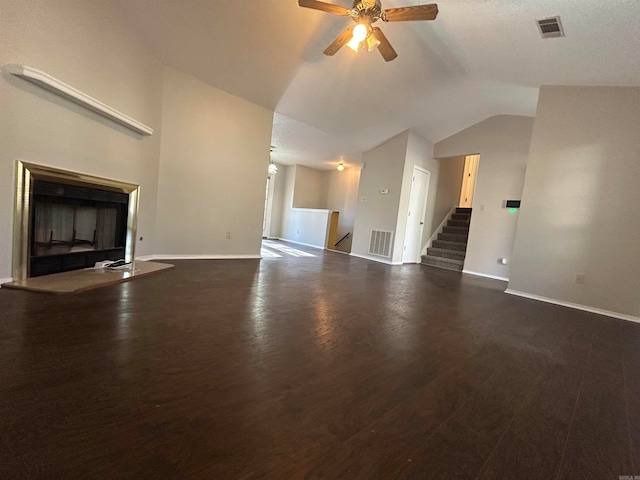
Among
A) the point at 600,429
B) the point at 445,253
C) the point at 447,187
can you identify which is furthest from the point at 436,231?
the point at 600,429

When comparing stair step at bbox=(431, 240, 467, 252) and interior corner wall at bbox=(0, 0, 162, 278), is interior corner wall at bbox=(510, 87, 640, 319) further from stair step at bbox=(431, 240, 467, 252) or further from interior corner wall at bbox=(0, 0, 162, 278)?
interior corner wall at bbox=(0, 0, 162, 278)

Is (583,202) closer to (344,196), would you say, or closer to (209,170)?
(209,170)

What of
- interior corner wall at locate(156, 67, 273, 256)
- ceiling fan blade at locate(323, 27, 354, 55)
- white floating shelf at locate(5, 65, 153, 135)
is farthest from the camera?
interior corner wall at locate(156, 67, 273, 256)

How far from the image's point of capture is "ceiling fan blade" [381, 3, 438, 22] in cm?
247

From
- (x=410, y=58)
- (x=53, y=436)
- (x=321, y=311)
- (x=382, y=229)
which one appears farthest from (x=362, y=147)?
(x=53, y=436)

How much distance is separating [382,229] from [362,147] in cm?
204

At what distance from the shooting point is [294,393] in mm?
1312

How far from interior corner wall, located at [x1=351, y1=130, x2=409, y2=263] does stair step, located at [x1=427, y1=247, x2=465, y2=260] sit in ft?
4.93

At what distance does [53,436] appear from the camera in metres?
0.94

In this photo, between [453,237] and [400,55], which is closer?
[400,55]

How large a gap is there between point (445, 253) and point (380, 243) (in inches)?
67.0

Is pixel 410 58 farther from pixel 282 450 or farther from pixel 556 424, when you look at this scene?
pixel 282 450

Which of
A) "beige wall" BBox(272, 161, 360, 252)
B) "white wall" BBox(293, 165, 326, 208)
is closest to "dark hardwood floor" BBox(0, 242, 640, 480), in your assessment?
A: "beige wall" BBox(272, 161, 360, 252)

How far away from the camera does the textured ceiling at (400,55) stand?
2951 millimetres
